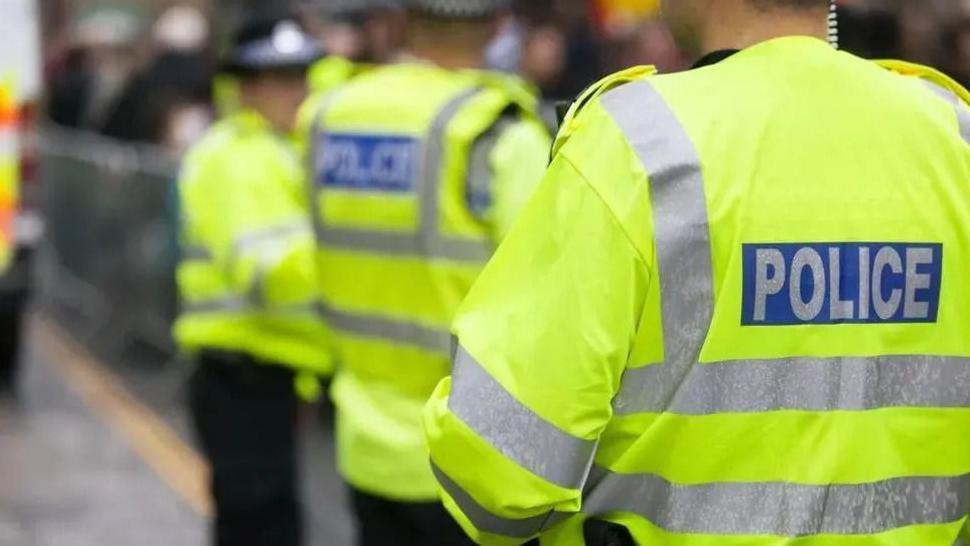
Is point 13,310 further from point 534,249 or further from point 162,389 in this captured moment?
point 534,249

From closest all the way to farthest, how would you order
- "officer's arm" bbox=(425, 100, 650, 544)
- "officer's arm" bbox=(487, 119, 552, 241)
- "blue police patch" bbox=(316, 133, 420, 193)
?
"officer's arm" bbox=(425, 100, 650, 544), "officer's arm" bbox=(487, 119, 552, 241), "blue police patch" bbox=(316, 133, 420, 193)

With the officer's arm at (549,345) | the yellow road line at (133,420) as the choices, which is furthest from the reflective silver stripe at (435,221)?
the yellow road line at (133,420)

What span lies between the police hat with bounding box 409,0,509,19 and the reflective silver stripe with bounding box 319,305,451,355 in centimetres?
72

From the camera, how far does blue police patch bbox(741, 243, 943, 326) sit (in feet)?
8.53

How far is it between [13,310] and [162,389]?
1.24m

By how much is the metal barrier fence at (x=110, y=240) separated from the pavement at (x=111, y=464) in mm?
360

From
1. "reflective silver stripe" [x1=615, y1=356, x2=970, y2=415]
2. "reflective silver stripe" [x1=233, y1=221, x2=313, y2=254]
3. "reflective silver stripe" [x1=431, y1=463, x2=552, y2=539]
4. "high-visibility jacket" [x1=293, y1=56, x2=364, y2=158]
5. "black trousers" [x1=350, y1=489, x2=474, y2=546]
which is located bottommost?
"black trousers" [x1=350, y1=489, x2=474, y2=546]

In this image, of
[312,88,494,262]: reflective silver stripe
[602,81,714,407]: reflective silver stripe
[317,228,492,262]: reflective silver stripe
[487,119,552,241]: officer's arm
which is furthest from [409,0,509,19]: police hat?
[602,81,714,407]: reflective silver stripe

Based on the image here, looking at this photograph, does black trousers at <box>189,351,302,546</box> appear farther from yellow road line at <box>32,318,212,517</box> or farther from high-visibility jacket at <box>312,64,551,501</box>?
yellow road line at <box>32,318,212,517</box>

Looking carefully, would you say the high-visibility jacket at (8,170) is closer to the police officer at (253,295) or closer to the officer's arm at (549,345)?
the police officer at (253,295)

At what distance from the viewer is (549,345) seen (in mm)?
2553

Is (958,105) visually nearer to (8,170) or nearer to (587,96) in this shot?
(587,96)

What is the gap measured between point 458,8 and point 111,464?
5.24 m

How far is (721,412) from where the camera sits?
263 cm
